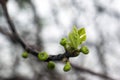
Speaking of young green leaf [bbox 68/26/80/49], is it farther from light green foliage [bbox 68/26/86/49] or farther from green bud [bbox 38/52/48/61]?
green bud [bbox 38/52/48/61]

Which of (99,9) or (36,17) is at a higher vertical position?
(99,9)

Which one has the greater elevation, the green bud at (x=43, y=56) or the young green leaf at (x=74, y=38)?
the young green leaf at (x=74, y=38)

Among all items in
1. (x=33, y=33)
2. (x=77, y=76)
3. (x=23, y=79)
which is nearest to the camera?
(x=23, y=79)

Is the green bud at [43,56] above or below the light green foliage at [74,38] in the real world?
below

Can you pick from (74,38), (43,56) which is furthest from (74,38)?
(43,56)

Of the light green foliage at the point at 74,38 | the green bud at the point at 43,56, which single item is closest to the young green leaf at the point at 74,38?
the light green foliage at the point at 74,38

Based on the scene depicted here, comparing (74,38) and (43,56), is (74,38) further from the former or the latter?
(43,56)

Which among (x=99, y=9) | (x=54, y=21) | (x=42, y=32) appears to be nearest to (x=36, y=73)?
(x=42, y=32)

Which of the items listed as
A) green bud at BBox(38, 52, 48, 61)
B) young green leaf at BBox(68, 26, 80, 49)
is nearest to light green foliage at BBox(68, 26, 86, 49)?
young green leaf at BBox(68, 26, 80, 49)

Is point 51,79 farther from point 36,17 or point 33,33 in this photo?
point 36,17

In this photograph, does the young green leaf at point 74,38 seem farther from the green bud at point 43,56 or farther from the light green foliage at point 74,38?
the green bud at point 43,56

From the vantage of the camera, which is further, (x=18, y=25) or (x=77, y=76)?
(x=18, y=25)
